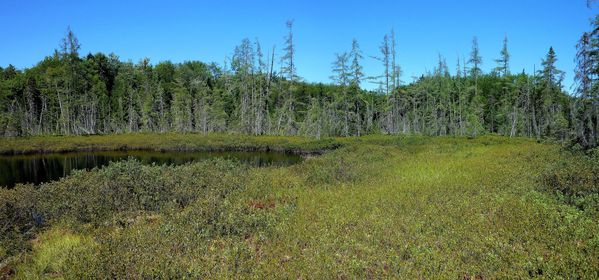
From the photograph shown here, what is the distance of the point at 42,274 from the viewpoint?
747 cm

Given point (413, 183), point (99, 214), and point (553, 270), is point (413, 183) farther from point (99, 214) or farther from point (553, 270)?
point (99, 214)

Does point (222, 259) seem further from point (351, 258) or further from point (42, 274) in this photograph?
point (42, 274)

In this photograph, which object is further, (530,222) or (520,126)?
(520,126)

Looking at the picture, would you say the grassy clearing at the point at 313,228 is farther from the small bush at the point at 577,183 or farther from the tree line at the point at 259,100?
the tree line at the point at 259,100

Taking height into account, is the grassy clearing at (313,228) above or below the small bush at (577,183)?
below

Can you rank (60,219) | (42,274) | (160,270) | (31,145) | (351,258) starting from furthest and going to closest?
(31,145), (60,219), (42,274), (351,258), (160,270)

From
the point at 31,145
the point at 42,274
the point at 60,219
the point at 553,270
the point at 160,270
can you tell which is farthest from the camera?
the point at 31,145

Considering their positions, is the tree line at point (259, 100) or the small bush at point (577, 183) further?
the tree line at point (259, 100)

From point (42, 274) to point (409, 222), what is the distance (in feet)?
24.6

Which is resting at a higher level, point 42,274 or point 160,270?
point 160,270

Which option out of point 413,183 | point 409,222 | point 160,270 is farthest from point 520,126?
point 160,270

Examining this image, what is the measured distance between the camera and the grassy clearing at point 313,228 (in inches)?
249

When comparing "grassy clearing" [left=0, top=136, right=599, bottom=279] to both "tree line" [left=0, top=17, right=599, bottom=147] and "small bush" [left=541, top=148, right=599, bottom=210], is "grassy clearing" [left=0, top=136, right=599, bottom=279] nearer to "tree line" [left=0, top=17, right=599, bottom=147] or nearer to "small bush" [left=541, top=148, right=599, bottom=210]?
"small bush" [left=541, top=148, right=599, bottom=210]

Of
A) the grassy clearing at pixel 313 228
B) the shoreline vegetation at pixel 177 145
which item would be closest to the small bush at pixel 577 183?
the grassy clearing at pixel 313 228
